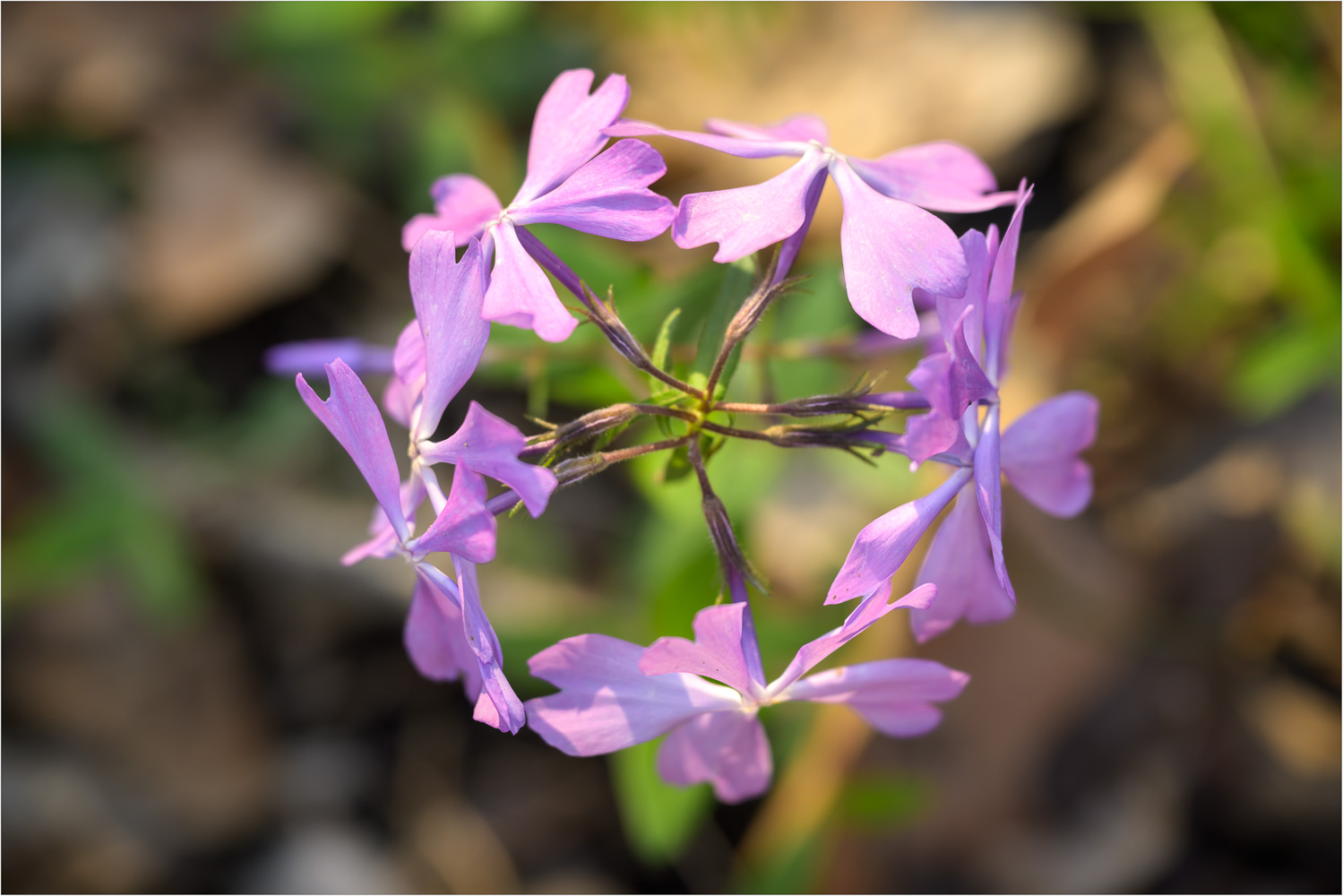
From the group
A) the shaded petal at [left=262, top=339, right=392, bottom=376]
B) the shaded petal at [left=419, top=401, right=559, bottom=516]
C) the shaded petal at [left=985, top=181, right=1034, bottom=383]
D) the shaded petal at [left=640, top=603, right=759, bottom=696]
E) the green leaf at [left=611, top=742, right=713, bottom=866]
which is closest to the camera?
the shaded petal at [left=419, top=401, right=559, bottom=516]

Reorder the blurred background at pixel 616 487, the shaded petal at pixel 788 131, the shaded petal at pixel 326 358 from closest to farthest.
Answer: the shaded petal at pixel 788 131
the shaded petal at pixel 326 358
the blurred background at pixel 616 487

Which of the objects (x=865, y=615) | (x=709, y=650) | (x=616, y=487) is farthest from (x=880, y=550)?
(x=616, y=487)

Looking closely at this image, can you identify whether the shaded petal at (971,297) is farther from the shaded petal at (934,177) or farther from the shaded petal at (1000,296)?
the shaded petal at (934,177)

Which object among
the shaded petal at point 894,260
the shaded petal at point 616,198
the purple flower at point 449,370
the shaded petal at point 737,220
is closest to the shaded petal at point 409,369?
the purple flower at point 449,370

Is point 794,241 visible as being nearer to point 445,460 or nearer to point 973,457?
point 973,457

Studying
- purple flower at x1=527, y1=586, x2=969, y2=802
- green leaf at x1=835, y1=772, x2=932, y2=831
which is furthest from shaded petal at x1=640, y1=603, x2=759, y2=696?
green leaf at x1=835, y1=772, x2=932, y2=831

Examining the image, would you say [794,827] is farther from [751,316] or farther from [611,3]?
[611,3]

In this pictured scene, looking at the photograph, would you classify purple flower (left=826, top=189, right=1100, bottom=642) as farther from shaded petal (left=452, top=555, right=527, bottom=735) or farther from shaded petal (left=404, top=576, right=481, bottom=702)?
shaded petal (left=404, top=576, right=481, bottom=702)
